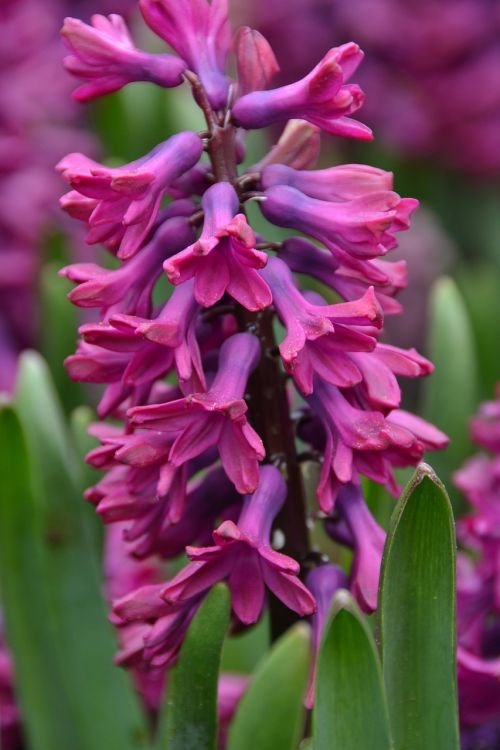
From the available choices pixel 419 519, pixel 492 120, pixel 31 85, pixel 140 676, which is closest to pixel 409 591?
pixel 419 519

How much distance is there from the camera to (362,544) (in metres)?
0.79

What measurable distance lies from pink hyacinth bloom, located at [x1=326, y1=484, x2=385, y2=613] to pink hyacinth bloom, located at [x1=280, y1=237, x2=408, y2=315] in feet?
0.42

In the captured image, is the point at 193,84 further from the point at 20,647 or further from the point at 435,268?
the point at 435,268

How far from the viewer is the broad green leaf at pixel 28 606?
0.93 metres

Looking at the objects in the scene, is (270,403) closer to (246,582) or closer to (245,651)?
(246,582)

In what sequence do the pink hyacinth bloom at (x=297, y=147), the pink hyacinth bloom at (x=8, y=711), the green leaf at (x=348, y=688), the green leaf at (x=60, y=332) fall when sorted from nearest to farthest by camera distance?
the green leaf at (x=348, y=688) < the pink hyacinth bloom at (x=297, y=147) < the pink hyacinth bloom at (x=8, y=711) < the green leaf at (x=60, y=332)

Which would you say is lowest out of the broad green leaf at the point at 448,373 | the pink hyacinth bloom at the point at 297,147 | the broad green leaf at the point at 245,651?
the broad green leaf at the point at 245,651

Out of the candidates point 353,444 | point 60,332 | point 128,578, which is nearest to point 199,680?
point 353,444

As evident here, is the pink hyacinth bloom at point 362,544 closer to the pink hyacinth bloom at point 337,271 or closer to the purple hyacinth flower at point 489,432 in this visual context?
the pink hyacinth bloom at point 337,271

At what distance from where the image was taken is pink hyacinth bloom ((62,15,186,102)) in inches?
29.5

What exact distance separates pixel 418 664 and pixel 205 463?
0.21 meters

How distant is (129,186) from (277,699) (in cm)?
30

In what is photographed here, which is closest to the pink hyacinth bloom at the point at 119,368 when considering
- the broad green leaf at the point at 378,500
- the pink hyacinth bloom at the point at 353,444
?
the pink hyacinth bloom at the point at 353,444

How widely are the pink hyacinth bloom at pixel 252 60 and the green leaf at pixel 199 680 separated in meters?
0.34
